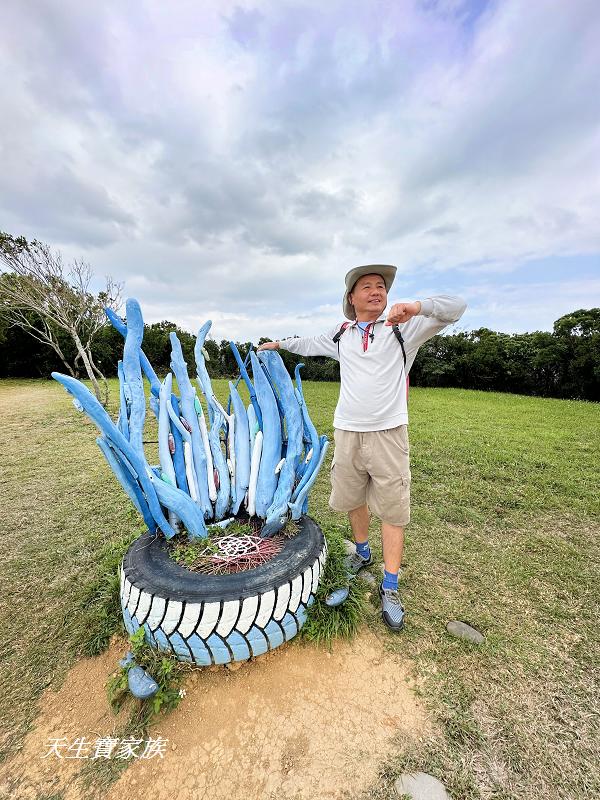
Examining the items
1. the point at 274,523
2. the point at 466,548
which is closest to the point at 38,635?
the point at 274,523

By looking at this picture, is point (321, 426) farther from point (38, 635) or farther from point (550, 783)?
point (550, 783)

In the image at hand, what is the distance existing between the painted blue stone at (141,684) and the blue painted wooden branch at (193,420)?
853 millimetres

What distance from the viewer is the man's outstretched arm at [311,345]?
2395 millimetres

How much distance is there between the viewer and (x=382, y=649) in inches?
78.7

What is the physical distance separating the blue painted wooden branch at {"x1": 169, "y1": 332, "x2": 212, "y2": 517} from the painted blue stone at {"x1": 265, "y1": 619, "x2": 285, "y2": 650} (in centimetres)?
82

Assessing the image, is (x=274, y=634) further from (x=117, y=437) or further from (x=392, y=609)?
(x=117, y=437)

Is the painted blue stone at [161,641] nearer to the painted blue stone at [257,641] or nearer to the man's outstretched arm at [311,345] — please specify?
the painted blue stone at [257,641]

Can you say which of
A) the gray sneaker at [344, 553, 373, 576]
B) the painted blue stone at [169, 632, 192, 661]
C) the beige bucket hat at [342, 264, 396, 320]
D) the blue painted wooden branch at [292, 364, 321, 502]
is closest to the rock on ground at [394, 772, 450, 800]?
the painted blue stone at [169, 632, 192, 661]

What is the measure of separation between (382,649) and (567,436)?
20.7ft

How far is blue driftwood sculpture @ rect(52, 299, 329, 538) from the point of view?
2.06 meters

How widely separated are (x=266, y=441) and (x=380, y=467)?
2.64 feet

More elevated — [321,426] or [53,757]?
[321,426]

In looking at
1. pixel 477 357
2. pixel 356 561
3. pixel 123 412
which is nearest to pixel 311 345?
pixel 123 412

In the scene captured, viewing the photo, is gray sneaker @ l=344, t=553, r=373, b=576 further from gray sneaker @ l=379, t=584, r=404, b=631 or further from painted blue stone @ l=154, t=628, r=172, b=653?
painted blue stone @ l=154, t=628, r=172, b=653
